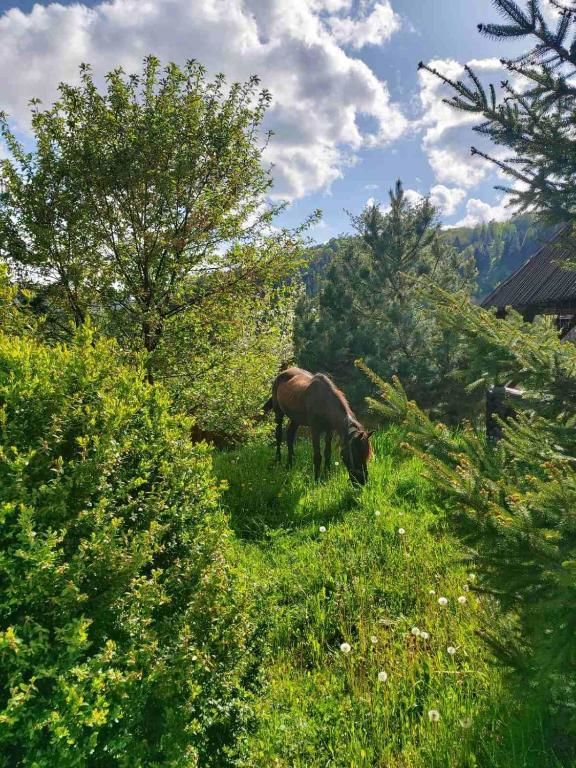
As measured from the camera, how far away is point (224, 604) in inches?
107

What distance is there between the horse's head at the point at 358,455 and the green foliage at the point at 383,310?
674cm

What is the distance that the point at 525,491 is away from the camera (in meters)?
2.17

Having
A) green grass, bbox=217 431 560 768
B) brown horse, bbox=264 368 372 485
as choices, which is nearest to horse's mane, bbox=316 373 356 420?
brown horse, bbox=264 368 372 485

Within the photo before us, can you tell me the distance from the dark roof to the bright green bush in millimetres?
13072

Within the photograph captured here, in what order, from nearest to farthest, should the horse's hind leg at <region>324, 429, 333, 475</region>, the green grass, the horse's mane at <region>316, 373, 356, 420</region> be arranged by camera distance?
the green grass → the horse's mane at <region>316, 373, 356, 420</region> → the horse's hind leg at <region>324, 429, 333, 475</region>

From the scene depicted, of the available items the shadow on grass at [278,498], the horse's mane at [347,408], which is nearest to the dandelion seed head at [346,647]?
the shadow on grass at [278,498]

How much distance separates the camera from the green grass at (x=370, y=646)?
256cm

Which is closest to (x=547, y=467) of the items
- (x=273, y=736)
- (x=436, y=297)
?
(x=436, y=297)

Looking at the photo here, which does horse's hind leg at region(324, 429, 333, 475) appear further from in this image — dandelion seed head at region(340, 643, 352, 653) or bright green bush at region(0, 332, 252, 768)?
bright green bush at region(0, 332, 252, 768)

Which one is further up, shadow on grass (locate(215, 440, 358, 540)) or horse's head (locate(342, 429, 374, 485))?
horse's head (locate(342, 429, 374, 485))

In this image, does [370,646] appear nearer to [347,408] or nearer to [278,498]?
[278,498]

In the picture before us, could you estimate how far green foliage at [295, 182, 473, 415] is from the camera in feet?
43.0

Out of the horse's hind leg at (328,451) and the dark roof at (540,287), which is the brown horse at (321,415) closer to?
the horse's hind leg at (328,451)

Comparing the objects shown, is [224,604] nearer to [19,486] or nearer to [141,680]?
[141,680]
